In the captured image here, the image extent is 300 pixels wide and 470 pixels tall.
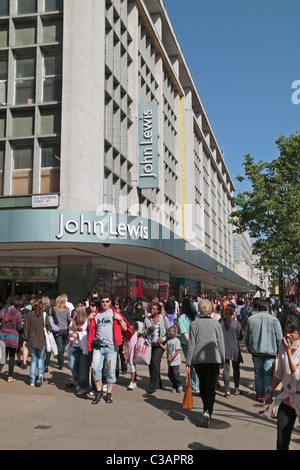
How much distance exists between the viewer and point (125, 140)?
25812 millimetres

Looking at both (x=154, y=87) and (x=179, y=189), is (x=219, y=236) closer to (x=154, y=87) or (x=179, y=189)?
(x=179, y=189)

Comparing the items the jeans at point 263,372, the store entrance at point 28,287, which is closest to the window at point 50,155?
the store entrance at point 28,287

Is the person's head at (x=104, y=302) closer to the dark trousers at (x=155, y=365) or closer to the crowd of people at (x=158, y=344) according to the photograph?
the crowd of people at (x=158, y=344)

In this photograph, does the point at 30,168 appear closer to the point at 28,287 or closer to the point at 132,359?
the point at 28,287

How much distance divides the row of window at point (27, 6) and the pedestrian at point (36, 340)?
15.8 metres

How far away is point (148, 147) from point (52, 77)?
782cm

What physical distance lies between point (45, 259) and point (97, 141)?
6.32 m

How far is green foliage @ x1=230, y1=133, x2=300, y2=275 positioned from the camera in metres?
25.9

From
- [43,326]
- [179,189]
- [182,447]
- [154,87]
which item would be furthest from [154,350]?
[179,189]

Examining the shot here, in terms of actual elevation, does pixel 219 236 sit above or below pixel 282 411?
above

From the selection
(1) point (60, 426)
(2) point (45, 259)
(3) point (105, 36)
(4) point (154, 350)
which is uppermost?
(3) point (105, 36)

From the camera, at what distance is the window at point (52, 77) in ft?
66.2

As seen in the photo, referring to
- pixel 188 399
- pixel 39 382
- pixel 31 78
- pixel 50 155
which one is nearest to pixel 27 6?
pixel 31 78

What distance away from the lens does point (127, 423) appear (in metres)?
6.75
